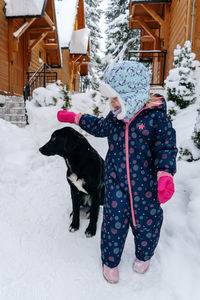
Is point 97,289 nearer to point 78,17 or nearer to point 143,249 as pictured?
point 143,249

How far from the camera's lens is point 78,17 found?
21.9 metres

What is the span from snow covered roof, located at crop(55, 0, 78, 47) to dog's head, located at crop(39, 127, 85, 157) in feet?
52.6

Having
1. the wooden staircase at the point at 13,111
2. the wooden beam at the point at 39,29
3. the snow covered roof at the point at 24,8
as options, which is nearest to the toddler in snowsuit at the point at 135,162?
the wooden staircase at the point at 13,111

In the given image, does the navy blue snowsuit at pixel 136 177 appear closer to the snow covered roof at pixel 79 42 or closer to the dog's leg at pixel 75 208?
the dog's leg at pixel 75 208

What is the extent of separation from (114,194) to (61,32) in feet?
59.7

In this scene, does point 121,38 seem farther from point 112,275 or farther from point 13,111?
point 112,275

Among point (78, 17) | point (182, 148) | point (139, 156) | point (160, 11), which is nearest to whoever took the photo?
point (139, 156)

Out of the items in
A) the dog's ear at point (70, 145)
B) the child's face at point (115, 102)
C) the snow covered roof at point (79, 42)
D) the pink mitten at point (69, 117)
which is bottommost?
the dog's ear at point (70, 145)

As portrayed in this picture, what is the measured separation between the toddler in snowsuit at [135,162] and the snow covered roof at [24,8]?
9.67 meters

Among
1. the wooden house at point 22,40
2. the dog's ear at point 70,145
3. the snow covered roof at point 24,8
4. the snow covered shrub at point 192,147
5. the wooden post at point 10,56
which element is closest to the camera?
the dog's ear at point 70,145

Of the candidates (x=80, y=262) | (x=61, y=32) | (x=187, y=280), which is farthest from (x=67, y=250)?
(x=61, y=32)

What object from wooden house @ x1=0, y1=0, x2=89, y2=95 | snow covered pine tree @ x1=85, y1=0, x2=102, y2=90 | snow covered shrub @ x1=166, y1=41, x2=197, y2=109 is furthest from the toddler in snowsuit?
snow covered pine tree @ x1=85, y1=0, x2=102, y2=90

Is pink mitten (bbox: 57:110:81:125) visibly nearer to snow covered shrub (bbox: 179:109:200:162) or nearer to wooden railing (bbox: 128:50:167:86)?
snow covered shrub (bbox: 179:109:200:162)

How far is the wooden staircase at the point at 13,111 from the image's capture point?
21.5 ft
